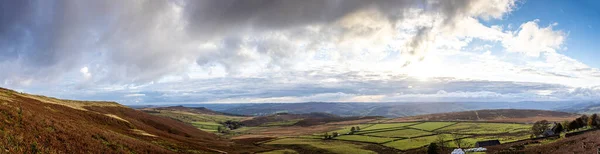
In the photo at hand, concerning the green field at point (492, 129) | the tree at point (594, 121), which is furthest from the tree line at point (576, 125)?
the green field at point (492, 129)

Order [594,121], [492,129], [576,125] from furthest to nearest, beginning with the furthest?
[492,129] < [576,125] < [594,121]

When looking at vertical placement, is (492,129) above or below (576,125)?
below

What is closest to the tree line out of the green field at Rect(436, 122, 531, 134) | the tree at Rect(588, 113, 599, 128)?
the tree at Rect(588, 113, 599, 128)

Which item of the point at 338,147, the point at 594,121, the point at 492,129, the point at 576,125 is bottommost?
the point at 338,147

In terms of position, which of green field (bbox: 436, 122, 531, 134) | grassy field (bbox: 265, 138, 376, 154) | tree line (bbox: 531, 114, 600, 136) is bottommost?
grassy field (bbox: 265, 138, 376, 154)

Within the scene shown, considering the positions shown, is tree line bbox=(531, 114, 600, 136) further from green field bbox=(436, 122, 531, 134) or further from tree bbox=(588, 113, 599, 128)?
green field bbox=(436, 122, 531, 134)

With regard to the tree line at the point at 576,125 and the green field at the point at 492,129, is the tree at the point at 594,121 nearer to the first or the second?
the tree line at the point at 576,125

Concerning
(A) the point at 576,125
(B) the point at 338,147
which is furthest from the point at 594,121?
(B) the point at 338,147

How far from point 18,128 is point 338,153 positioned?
77.1 m

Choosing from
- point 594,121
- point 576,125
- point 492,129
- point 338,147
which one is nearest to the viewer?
point 594,121

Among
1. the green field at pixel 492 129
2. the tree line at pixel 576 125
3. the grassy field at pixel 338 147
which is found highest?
the tree line at pixel 576 125

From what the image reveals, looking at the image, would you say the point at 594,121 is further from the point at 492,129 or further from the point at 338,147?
the point at 338,147

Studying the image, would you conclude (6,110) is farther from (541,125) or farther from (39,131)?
(541,125)

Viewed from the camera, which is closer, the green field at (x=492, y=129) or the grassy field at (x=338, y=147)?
the grassy field at (x=338, y=147)
